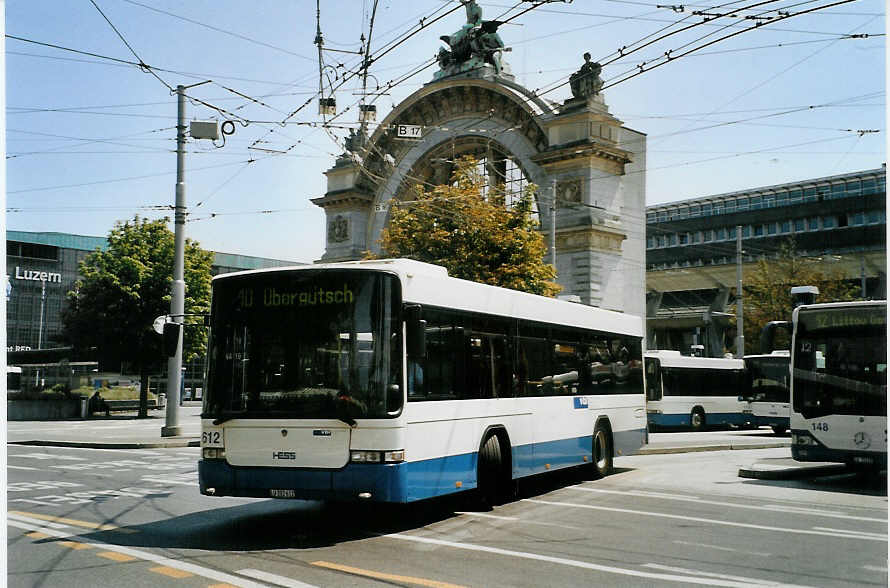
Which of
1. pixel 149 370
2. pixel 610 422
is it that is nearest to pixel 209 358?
pixel 610 422

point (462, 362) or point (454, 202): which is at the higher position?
point (454, 202)

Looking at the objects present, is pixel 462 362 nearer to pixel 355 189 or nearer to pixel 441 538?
pixel 441 538

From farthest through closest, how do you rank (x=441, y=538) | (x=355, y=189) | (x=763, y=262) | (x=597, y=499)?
(x=355, y=189), (x=763, y=262), (x=597, y=499), (x=441, y=538)

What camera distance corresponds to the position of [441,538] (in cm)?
957

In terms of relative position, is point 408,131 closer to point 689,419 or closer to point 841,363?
point 689,419

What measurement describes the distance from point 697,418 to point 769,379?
379 centimetres

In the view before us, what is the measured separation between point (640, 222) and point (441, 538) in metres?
36.4

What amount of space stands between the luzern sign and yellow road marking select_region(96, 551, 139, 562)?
173ft

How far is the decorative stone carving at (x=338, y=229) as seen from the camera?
54.6 m

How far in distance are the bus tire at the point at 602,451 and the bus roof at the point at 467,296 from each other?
5.57 feet

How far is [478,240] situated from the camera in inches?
1214

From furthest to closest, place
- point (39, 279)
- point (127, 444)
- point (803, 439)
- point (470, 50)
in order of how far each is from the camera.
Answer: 1. point (39, 279)
2. point (470, 50)
3. point (127, 444)
4. point (803, 439)

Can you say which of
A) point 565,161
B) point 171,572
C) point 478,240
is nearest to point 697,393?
point 478,240

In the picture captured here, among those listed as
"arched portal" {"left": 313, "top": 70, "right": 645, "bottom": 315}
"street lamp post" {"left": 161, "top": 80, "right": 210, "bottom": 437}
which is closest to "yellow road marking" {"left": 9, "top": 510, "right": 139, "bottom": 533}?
"street lamp post" {"left": 161, "top": 80, "right": 210, "bottom": 437}
